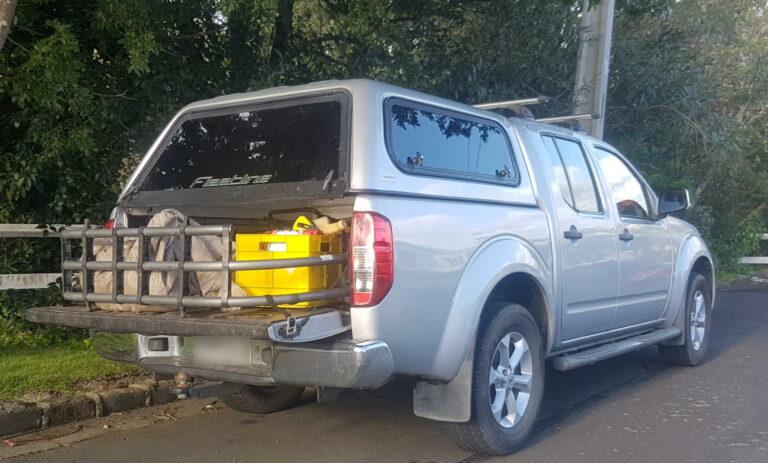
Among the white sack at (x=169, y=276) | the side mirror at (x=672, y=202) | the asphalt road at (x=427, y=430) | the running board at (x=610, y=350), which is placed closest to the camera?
the white sack at (x=169, y=276)

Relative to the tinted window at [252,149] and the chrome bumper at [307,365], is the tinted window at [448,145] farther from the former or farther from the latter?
A: the chrome bumper at [307,365]

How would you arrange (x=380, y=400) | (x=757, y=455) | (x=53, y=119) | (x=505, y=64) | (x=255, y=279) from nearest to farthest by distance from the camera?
(x=255, y=279) → (x=757, y=455) → (x=380, y=400) → (x=53, y=119) → (x=505, y=64)

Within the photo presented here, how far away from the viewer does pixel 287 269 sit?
3773 millimetres

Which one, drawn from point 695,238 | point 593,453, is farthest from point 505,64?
point 593,453

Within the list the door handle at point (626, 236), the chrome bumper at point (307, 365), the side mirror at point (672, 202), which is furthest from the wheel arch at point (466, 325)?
the side mirror at point (672, 202)

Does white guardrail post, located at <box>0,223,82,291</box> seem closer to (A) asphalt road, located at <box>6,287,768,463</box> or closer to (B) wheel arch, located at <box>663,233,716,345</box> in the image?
(A) asphalt road, located at <box>6,287,768,463</box>

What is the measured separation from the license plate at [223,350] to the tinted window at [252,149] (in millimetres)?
987

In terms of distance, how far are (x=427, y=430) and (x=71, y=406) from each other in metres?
2.39

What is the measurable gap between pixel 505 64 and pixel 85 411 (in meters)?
6.76

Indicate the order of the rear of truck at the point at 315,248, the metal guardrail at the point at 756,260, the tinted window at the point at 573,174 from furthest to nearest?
the metal guardrail at the point at 756,260
the tinted window at the point at 573,174
the rear of truck at the point at 315,248

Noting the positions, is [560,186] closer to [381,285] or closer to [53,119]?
[381,285]

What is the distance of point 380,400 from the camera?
5715 mm

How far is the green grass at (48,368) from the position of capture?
5379 mm

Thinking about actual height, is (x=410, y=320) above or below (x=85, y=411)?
above
